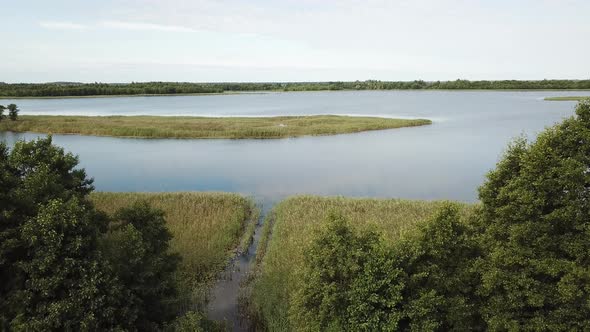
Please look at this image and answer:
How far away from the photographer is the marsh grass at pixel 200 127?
57906mm

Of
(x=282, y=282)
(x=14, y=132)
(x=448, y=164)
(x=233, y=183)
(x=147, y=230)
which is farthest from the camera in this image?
(x=14, y=132)

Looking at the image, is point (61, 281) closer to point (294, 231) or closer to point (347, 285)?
point (347, 285)

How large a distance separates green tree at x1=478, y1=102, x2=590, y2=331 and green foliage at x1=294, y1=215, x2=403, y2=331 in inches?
113

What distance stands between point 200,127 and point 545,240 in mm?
55798

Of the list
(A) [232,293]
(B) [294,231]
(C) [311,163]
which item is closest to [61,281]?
(A) [232,293]

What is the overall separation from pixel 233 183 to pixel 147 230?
20.5m

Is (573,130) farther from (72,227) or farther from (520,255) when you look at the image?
(72,227)

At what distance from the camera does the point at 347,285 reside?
12383 mm

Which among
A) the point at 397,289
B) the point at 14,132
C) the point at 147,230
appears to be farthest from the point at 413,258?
the point at 14,132

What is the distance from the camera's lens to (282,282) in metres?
16.9

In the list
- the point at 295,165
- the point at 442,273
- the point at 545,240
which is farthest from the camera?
the point at 295,165

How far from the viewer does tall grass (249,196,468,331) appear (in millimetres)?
15117

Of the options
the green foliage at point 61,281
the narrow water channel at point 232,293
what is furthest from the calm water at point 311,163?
the green foliage at point 61,281

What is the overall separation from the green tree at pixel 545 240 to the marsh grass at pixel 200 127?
153 ft
